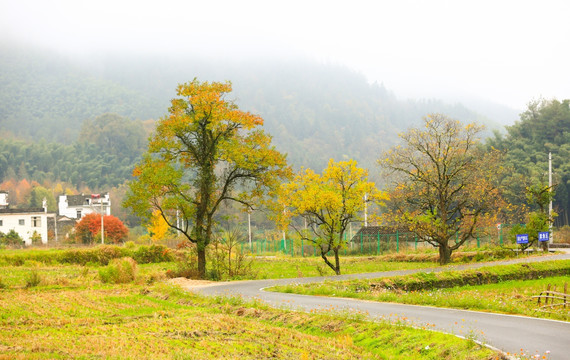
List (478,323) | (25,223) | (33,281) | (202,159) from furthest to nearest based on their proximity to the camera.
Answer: (25,223) → (202,159) → (33,281) → (478,323)

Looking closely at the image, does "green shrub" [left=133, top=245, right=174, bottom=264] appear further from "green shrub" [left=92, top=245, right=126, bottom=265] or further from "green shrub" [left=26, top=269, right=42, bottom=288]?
"green shrub" [left=26, top=269, right=42, bottom=288]

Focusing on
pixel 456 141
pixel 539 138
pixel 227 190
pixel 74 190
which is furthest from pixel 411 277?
pixel 74 190

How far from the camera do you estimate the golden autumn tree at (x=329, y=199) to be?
112 ft

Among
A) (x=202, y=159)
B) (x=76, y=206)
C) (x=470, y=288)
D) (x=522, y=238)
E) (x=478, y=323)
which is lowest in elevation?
(x=470, y=288)

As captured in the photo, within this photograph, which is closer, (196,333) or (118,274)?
(196,333)

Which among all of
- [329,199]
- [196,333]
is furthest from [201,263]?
[196,333]

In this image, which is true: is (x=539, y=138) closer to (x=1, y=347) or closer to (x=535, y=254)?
(x=535, y=254)

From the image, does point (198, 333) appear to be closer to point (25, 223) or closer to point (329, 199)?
point (329, 199)

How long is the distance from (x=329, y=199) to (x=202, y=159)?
25.2 feet

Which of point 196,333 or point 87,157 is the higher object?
point 87,157

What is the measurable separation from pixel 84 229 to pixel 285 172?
44.5 meters

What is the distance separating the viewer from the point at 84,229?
70750mm

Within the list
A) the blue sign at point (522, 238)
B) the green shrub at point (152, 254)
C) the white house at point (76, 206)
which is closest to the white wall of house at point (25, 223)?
the white house at point (76, 206)

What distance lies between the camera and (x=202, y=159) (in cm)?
3381
